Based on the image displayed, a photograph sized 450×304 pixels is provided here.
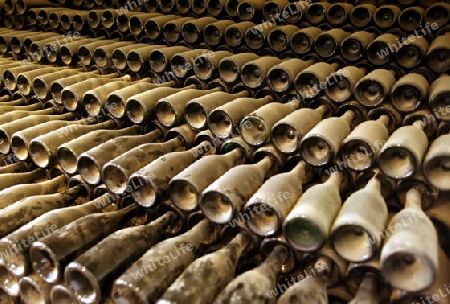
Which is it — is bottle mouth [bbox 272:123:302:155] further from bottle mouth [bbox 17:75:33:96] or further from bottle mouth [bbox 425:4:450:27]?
bottle mouth [bbox 17:75:33:96]

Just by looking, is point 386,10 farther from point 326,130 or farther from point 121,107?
point 121,107

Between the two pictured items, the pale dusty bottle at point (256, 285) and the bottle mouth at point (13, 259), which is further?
the bottle mouth at point (13, 259)

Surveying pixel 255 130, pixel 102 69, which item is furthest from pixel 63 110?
pixel 255 130

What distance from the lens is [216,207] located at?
1365 mm

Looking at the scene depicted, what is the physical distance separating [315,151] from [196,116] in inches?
21.9

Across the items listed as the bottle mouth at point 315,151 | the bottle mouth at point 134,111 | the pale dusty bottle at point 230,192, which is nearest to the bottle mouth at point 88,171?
the bottle mouth at point 134,111

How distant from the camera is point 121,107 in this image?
194cm

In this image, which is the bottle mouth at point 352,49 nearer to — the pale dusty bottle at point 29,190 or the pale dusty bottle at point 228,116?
the pale dusty bottle at point 228,116

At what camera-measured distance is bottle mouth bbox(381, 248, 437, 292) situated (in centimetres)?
102

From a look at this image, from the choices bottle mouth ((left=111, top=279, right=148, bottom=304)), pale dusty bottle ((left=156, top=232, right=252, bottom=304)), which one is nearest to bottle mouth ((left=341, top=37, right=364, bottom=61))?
pale dusty bottle ((left=156, top=232, right=252, bottom=304))

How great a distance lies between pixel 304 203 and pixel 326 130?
0.33 m

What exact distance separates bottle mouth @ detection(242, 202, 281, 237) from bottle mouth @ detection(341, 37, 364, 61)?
97 cm

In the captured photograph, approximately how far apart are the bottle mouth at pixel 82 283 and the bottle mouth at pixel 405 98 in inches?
48.3

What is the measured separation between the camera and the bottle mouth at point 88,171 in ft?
5.39
